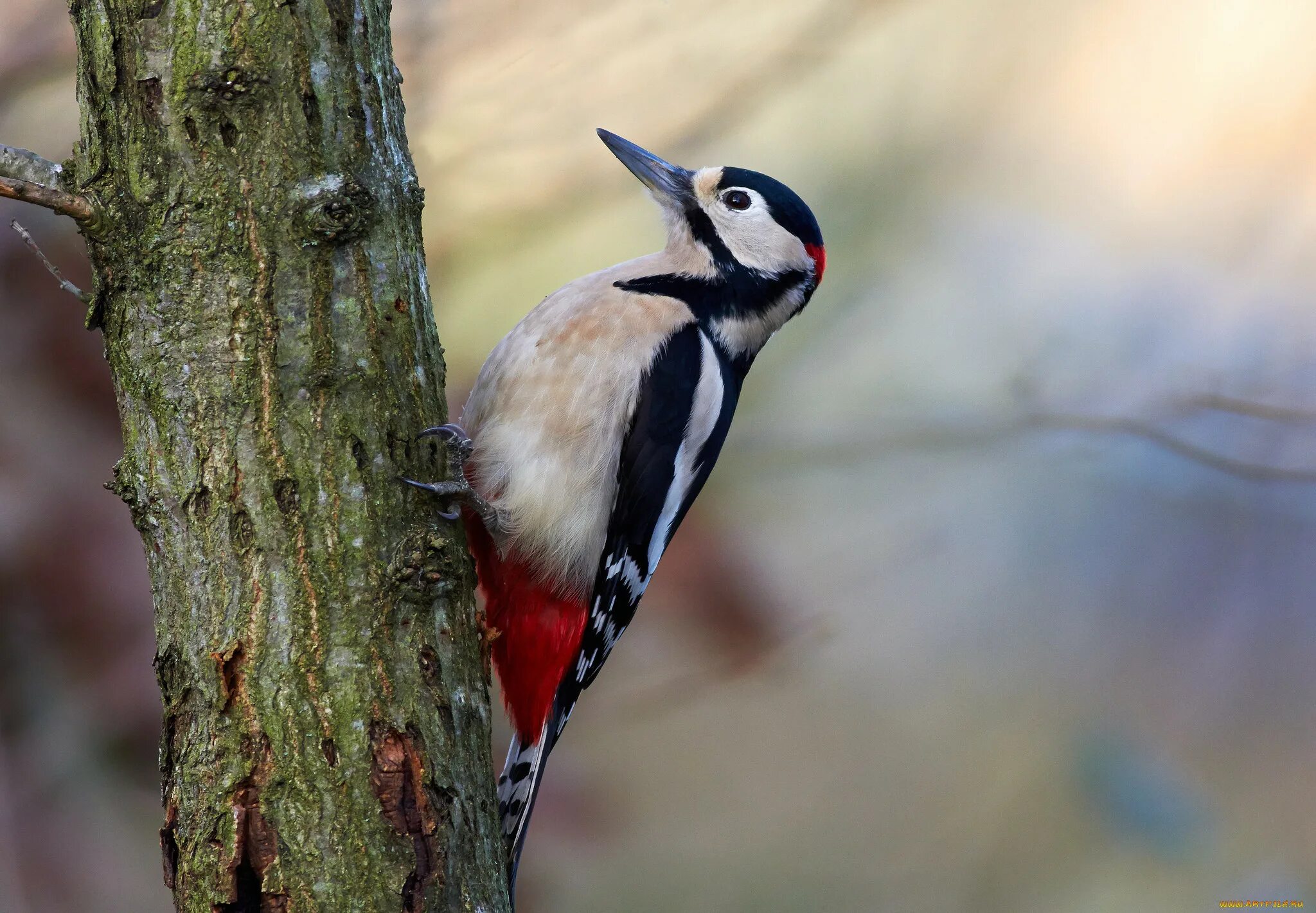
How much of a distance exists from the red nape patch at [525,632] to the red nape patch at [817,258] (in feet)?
3.20

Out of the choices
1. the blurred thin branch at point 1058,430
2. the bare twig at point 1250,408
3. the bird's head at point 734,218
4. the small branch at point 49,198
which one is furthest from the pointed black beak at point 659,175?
the bare twig at point 1250,408

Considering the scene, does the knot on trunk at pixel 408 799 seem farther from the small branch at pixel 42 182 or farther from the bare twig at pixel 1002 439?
the bare twig at pixel 1002 439

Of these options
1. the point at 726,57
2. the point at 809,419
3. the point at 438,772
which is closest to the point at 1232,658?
the point at 809,419

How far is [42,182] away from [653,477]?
1.12 meters

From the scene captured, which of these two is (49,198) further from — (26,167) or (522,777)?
(522,777)

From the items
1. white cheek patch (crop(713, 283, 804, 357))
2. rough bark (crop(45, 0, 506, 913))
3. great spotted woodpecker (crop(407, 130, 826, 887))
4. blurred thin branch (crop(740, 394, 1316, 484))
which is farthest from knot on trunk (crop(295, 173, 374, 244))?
blurred thin branch (crop(740, 394, 1316, 484))

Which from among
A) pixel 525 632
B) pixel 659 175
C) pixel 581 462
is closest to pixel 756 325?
pixel 659 175

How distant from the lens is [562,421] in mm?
1936

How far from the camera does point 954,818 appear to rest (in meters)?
3.37

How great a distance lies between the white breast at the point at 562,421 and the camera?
1.92 metres

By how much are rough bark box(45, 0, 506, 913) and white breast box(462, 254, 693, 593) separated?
550mm

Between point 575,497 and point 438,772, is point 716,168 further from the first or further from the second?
point 438,772

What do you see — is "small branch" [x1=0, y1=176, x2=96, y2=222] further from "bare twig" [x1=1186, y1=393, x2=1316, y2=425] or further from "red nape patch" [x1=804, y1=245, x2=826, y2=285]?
"bare twig" [x1=1186, y1=393, x2=1316, y2=425]

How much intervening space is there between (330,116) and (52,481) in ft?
4.05
